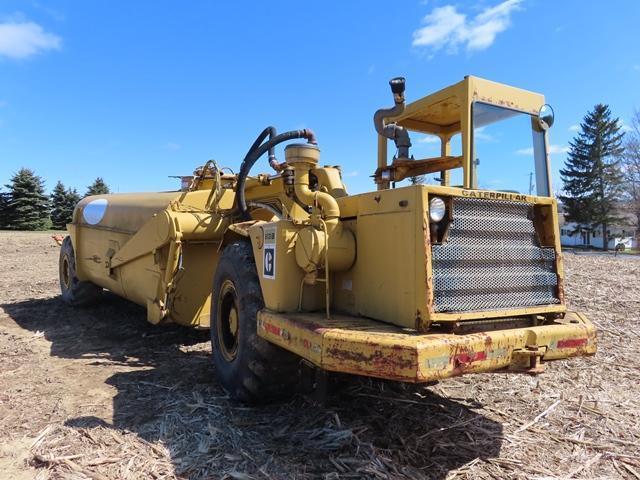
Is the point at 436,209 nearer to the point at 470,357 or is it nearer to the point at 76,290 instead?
the point at 470,357

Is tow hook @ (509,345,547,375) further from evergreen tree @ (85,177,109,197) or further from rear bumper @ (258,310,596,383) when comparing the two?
evergreen tree @ (85,177,109,197)

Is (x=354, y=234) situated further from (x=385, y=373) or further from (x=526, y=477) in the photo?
(x=526, y=477)

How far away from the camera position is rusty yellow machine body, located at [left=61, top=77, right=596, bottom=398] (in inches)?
119

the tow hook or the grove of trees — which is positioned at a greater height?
the grove of trees

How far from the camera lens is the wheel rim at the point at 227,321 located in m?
4.52

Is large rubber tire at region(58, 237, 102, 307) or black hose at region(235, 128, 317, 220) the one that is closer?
black hose at region(235, 128, 317, 220)

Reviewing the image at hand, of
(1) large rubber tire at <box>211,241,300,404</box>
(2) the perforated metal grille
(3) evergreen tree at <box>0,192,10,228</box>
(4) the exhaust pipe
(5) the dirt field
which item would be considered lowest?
(5) the dirt field

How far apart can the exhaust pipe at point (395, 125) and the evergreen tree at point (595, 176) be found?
47531 millimetres

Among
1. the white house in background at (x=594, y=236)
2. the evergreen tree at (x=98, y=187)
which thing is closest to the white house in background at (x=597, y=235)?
the white house in background at (x=594, y=236)

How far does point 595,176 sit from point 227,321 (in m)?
49.1

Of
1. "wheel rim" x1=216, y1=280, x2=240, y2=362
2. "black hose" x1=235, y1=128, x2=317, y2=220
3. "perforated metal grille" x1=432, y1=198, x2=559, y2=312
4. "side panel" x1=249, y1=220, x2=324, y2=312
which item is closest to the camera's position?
"perforated metal grille" x1=432, y1=198, x2=559, y2=312

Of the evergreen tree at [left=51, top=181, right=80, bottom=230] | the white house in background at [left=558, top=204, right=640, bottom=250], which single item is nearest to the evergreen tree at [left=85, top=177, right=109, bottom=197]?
the evergreen tree at [left=51, top=181, right=80, bottom=230]

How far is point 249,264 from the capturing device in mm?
4348

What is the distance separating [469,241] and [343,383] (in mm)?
1802
